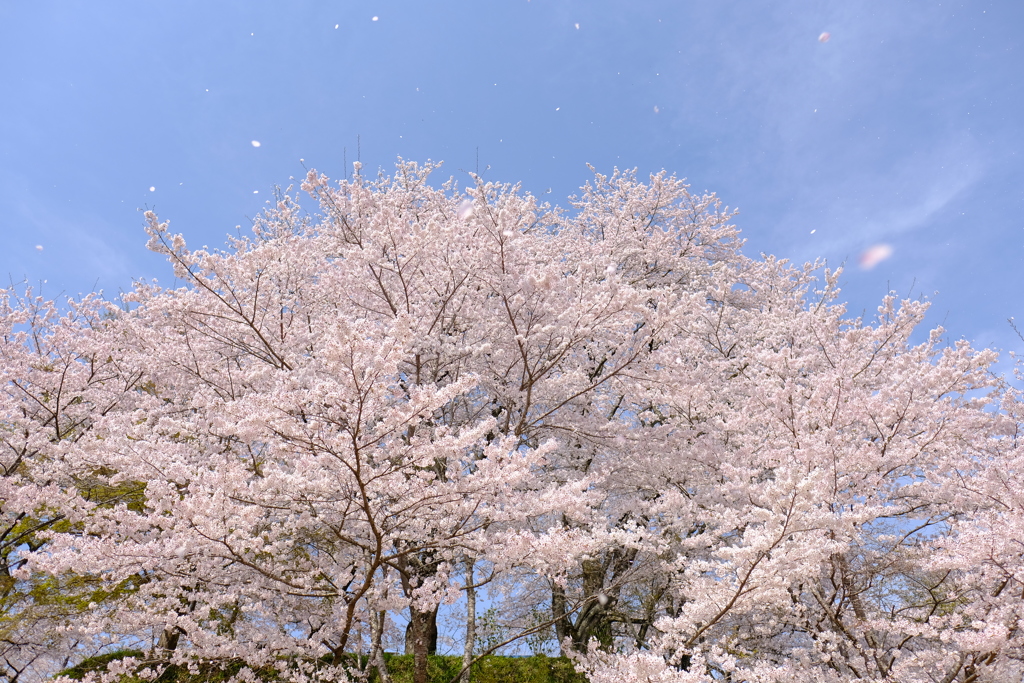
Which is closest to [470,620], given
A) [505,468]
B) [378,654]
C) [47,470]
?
[378,654]

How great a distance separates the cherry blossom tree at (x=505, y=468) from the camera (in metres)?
5.50

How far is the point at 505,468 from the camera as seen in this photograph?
5.65m

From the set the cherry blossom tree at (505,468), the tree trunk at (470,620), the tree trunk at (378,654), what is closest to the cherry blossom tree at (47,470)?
the cherry blossom tree at (505,468)

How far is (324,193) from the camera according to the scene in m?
11.4

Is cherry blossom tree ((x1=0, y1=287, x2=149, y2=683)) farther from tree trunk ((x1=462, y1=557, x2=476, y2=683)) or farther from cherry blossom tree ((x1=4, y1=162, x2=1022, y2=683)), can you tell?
tree trunk ((x1=462, y1=557, x2=476, y2=683))

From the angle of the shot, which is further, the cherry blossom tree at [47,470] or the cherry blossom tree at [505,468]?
the cherry blossom tree at [47,470]

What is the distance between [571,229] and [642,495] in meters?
7.74

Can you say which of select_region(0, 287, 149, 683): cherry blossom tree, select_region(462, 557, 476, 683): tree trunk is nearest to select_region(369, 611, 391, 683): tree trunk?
select_region(462, 557, 476, 683): tree trunk

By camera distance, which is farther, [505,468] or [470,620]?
[470,620]

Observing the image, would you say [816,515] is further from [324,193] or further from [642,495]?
[324,193]

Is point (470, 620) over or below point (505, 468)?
below

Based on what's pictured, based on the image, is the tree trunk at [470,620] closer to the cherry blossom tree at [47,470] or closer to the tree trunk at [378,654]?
Result: the tree trunk at [378,654]

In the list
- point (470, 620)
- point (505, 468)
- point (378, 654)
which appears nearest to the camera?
point (505, 468)

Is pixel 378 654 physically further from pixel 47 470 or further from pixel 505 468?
pixel 47 470
